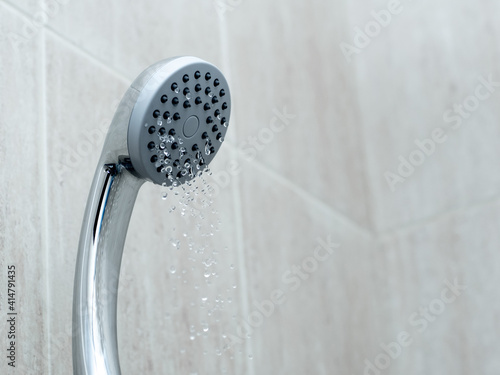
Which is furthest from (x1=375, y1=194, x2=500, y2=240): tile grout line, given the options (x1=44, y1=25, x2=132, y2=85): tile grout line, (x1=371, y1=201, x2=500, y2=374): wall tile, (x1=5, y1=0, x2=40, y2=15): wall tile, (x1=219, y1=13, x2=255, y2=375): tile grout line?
(x1=5, y1=0, x2=40, y2=15): wall tile

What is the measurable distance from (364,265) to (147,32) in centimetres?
46

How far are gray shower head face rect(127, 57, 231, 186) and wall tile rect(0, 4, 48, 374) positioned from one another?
0.14m

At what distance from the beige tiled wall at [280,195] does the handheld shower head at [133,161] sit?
0.10 m

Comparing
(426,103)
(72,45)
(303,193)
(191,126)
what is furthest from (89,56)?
(426,103)

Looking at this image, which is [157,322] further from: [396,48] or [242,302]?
[396,48]

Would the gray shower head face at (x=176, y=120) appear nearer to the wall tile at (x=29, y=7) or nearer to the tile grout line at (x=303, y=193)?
the wall tile at (x=29, y=7)

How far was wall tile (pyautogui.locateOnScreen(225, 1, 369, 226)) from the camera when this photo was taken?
0.77 m

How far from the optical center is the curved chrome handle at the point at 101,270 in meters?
Result: 0.36

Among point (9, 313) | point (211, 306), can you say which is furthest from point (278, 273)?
point (9, 313)

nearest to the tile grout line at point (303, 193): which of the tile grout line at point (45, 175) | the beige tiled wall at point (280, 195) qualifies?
the beige tiled wall at point (280, 195)

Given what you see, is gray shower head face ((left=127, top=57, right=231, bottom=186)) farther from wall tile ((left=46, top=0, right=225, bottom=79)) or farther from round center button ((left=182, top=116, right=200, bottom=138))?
wall tile ((left=46, top=0, right=225, bottom=79))

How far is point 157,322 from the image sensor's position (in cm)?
57

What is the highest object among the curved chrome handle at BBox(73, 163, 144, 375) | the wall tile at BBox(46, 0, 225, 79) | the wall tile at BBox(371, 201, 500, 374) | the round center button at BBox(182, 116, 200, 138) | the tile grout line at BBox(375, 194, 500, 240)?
the wall tile at BBox(46, 0, 225, 79)

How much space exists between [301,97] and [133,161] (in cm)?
54
